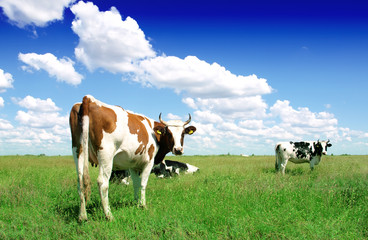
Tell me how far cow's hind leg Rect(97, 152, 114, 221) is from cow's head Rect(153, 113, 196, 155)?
188cm

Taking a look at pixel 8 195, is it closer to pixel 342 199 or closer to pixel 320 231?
pixel 320 231

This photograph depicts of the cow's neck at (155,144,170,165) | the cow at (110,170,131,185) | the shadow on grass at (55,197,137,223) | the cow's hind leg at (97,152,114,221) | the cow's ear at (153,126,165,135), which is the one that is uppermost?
the cow's ear at (153,126,165,135)

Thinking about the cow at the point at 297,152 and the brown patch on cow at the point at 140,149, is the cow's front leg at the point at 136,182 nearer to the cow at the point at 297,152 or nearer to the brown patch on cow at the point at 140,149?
the brown patch on cow at the point at 140,149

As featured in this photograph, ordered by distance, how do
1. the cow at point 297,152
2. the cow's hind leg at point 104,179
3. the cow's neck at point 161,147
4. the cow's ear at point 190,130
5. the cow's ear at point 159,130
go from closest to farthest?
the cow's hind leg at point 104,179, the cow's ear at point 159,130, the cow's neck at point 161,147, the cow's ear at point 190,130, the cow at point 297,152

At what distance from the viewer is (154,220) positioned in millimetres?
4898

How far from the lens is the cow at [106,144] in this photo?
558 centimetres

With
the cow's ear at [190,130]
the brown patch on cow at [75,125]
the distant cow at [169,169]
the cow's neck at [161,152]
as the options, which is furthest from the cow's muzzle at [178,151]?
the distant cow at [169,169]

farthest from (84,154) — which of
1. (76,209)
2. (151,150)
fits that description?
(151,150)

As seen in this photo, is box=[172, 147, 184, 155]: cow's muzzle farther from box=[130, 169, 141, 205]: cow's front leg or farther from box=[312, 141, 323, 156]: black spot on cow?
box=[312, 141, 323, 156]: black spot on cow

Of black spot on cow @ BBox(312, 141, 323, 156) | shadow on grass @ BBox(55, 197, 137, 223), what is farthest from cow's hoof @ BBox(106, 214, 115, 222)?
black spot on cow @ BBox(312, 141, 323, 156)

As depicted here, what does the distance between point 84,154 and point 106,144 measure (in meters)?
0.48

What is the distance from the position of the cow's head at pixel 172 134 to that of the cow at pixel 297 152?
8718 mm

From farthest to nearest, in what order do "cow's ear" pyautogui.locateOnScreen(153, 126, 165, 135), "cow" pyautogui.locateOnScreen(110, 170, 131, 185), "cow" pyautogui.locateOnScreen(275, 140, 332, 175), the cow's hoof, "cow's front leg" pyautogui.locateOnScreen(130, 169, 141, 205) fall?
1. "cow" pyautogui.locateOnScreen(275, 140, 332, 175)
2. "cow" pyautogui.locateOnScreen(110, 170, 131, 185)
3. "cow's ear" pyautogui.locateOnScreen(153, 126, 165, 135)
4. "cow's front leg" pyautogui.locateOnScreen(130, 169, 141, 205)
5. the cow's hoof

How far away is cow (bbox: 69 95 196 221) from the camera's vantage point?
558 centimetres
